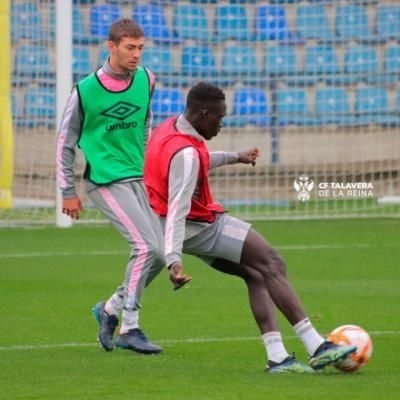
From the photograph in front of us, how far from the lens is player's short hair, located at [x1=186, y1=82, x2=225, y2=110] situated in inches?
271

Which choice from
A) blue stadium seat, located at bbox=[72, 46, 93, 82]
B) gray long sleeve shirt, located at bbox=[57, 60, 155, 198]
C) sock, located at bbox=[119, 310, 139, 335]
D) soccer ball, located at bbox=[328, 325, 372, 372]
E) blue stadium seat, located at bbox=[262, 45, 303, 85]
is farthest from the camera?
blue stadium seat, located at bbox=[262, 45, 303, 85]

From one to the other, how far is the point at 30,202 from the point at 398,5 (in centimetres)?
702

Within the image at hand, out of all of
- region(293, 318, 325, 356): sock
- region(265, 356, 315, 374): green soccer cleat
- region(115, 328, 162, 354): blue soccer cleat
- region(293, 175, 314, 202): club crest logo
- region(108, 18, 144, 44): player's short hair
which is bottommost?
region(293, 175, 314, 202): club crest logo

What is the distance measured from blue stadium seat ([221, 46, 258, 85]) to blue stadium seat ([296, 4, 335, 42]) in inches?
37.6

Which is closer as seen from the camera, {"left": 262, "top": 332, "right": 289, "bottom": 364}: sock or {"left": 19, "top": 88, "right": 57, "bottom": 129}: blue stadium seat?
{"left": 262, "top": 332, "right": 289, "bottom": 364}: sock

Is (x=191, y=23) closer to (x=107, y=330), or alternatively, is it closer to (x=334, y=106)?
(x=334, y=106)

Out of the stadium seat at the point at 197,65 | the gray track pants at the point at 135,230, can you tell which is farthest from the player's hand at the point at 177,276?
the stadium seat at the point at 197,65

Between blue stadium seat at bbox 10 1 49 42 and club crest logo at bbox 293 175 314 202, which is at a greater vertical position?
blue stadium seat at bbox 10 1 49 42

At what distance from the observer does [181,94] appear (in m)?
19.2

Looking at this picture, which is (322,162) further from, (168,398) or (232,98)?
(168,398)

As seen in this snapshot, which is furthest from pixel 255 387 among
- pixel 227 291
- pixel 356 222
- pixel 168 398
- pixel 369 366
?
pixel 356 222

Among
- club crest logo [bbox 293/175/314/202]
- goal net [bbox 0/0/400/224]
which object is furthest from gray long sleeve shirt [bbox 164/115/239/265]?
goal net [bbox 0/0/400/224]

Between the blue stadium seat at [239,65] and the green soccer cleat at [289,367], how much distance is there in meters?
12.9

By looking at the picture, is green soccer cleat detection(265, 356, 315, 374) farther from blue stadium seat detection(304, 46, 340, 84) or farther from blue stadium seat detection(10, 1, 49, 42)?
blue stadium seat detection(304, 46, 340, 84)
